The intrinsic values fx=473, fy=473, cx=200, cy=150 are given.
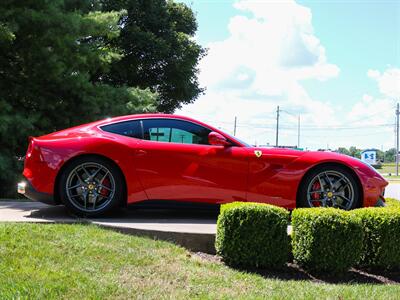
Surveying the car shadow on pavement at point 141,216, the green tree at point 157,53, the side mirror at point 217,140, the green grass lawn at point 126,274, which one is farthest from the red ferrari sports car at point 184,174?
the green tree at point 157,53

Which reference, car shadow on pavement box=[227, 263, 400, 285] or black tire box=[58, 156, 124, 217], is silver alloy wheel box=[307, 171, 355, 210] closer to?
car shadow on pavement box=[227, 263, 400, 285]

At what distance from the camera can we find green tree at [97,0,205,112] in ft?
76.3

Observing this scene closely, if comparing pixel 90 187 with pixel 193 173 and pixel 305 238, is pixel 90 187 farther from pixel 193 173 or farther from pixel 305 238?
pixel 305 238

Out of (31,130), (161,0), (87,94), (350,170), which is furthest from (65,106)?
(161,0)

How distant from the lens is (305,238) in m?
Answer: 4.53

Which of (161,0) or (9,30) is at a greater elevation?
(161,0)

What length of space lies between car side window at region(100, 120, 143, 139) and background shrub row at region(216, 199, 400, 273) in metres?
1.81

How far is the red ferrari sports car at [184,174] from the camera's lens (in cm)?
568

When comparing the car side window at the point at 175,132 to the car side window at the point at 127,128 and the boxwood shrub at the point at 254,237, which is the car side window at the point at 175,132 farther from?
the boxwood shrub at the point at 254,237

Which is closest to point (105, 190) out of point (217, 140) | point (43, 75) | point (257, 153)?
point (217, 140)

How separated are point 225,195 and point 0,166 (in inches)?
225

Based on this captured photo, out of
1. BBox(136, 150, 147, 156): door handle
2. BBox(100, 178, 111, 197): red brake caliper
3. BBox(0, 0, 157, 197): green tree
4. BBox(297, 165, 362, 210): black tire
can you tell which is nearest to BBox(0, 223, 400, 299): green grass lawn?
BBox(100, 178, 111, 197): red brake caliper

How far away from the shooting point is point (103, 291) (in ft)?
11.6

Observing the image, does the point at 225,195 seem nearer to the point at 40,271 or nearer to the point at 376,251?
Result: the point at 376,251
